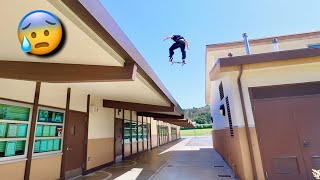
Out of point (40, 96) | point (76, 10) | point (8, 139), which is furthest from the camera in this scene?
point (40, 96)

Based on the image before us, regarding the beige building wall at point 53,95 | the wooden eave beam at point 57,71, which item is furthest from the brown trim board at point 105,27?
the beige building wall at point 53,95

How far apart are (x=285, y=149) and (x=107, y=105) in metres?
6.83

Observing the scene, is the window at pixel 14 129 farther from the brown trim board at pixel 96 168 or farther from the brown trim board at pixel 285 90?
the brown trim board at pixel 285 90

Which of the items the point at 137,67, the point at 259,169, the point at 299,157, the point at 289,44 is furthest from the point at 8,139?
the point at 289,44

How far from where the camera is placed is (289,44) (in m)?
8.26

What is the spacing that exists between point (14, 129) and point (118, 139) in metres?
5.73

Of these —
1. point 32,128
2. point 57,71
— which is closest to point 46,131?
point 32,128

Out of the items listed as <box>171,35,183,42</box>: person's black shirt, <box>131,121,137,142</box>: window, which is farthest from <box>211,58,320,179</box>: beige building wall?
<box>131,121,137,142</box>: window

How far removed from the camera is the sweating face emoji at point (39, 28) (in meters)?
2.23

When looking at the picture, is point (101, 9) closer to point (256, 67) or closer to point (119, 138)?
point (256, 67)

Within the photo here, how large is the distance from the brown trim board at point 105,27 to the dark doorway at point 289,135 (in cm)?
357

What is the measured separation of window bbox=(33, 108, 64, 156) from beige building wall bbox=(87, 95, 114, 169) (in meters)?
1.45

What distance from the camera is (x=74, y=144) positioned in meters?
6.39

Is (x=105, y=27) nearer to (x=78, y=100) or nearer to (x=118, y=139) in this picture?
(x=78, y=100)
